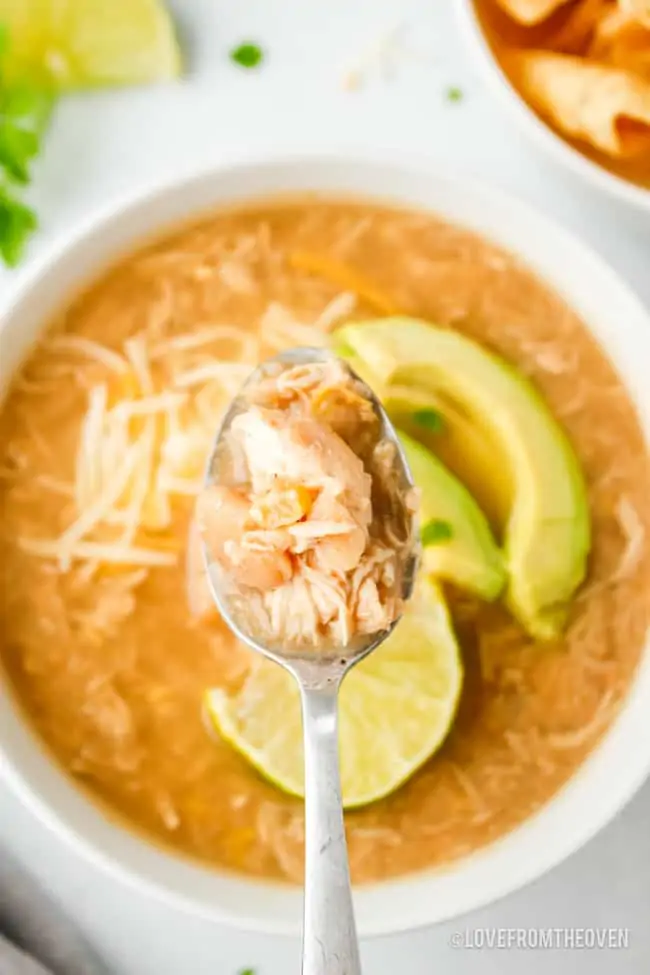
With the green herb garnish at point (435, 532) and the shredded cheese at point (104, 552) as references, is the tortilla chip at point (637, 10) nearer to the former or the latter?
the green herb garnish at point (435, 532)

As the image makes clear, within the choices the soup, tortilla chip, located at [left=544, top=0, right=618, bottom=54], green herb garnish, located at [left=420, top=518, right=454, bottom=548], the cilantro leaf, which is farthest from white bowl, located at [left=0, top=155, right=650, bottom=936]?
green herb garnish, located at [left=420, top=518, right=454, bottom=548]

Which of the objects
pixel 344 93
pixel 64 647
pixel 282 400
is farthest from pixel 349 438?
pixel 344 93

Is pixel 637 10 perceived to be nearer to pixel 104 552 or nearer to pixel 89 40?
pixel 89 40

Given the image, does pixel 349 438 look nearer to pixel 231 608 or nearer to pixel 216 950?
pixel 231 608

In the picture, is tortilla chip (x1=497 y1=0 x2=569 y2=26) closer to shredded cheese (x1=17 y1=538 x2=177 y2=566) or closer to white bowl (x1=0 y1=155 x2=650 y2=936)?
white bowl (x1=0 y1=155 x2=650 y2=936)

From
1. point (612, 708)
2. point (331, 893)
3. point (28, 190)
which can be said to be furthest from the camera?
point (28, 190)

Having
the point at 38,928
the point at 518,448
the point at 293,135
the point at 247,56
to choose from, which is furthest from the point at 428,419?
Result: the point at 38,928
